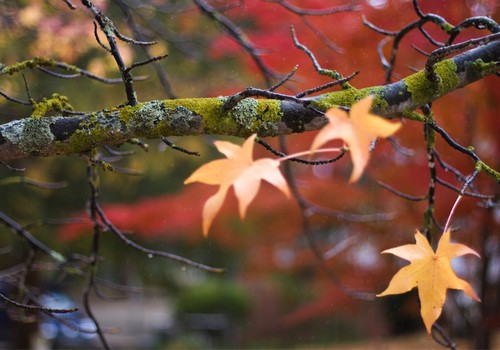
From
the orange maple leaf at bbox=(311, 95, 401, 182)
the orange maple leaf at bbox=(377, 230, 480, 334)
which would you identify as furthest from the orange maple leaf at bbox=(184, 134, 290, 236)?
the orange maple leaf at bbox=(377, 230, 480, 334)

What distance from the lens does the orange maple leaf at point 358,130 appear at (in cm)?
77

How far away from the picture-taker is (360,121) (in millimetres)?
790

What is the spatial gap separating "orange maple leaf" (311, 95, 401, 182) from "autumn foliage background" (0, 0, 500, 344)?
174 centimetres

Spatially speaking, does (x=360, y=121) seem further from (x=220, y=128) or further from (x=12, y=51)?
(x=12, y=51)

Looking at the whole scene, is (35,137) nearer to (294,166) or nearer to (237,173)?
(237,173)

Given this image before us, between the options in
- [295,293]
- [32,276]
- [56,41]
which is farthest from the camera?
[295,293]

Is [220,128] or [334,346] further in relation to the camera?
[334,346]

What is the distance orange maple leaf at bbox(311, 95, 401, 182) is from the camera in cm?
77

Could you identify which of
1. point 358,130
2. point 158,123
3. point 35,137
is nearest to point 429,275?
point 358,130

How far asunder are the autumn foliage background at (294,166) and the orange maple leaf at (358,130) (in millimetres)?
1744

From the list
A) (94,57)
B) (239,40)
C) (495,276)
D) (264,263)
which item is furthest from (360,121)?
(264,263)

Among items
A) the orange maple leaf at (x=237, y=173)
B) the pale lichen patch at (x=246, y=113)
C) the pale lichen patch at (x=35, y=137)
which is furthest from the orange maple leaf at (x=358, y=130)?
→ the pale lichen patch at (x=35, y=137)

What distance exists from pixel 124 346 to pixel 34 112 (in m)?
8.14

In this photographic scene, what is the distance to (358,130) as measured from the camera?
2.57 ft
